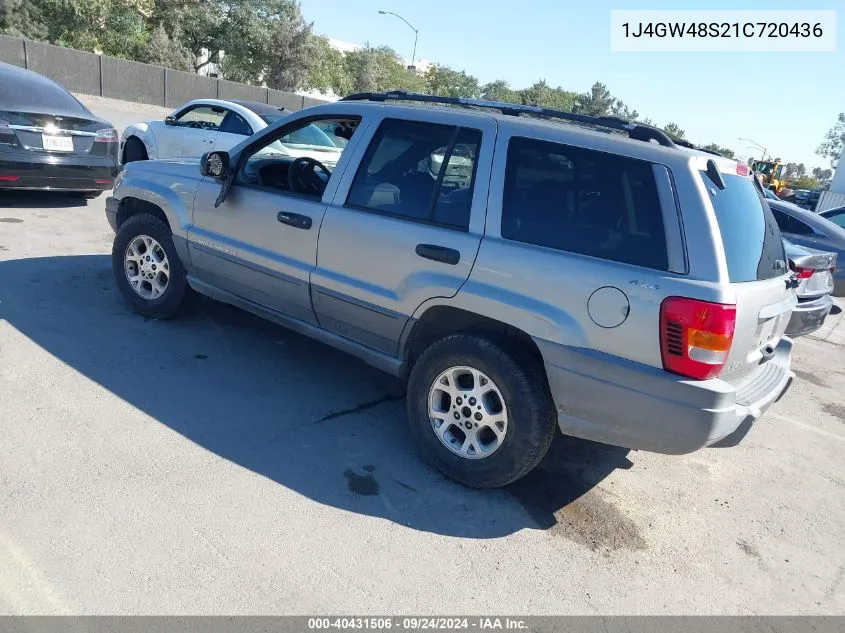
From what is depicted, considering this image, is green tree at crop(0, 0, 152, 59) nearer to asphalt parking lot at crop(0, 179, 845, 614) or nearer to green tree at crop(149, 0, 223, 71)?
green tree at crop(149, 0, 223, 71)

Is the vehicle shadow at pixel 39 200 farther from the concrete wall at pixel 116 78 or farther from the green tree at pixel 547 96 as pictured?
the green tree at pixel 547 96

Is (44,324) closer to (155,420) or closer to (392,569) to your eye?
(155,420)

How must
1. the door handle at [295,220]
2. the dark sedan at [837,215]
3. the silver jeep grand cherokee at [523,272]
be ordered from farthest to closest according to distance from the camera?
the dark sedan at [837,215] → the door handle at [295,220] → the silver jeep grand cherokee at [523,272]

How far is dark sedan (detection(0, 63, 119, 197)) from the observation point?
737cm

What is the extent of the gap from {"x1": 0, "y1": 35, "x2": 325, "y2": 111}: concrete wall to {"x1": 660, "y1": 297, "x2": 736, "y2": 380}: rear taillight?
84.5 ft

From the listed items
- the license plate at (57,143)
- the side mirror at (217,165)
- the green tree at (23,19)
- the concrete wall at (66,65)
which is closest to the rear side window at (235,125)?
the license plate at (57,143)

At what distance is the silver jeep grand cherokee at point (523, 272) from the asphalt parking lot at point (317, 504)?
0.44m

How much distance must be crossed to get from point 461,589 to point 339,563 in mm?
532

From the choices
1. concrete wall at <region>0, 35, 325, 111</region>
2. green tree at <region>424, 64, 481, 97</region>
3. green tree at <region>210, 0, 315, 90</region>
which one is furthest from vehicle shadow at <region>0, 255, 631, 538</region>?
green tree at <region>424, 64, 481, 97</region>

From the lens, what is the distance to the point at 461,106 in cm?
404

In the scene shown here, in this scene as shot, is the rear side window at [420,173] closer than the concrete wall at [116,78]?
Yes

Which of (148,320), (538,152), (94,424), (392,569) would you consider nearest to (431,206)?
(538,152)

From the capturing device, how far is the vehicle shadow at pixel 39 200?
8336 millimetres

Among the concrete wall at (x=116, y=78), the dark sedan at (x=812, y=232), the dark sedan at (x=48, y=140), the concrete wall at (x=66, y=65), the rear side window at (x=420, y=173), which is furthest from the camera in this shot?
the concrete wall at (x=66, y=65)
